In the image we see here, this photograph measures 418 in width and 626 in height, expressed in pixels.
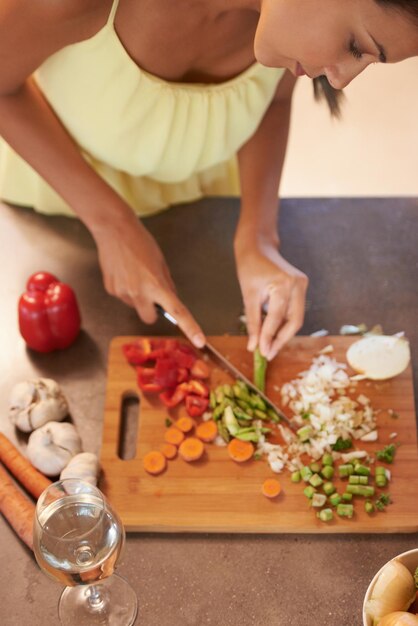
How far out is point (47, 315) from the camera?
1.75m

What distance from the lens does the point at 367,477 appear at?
61.2 inches

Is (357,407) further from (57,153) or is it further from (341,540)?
(57,153)

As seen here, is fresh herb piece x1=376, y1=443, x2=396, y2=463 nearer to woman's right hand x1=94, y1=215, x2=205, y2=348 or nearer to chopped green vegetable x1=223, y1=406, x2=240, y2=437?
chopped green vegetable x1=223, y1=406, x2=240, y2=437

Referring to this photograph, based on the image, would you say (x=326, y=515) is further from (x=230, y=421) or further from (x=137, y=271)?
(x=137, y=271)

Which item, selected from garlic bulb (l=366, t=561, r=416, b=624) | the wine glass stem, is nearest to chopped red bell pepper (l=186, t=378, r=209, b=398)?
the wine glass stem

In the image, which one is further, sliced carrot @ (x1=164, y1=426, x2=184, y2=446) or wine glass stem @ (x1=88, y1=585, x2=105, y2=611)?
sliced carrot @ (x1=164, y1=426, x2=184, y2=446)

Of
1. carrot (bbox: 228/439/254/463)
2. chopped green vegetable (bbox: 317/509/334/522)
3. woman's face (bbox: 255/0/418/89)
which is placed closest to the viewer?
woman's face (bbox: 255/0/418/89)

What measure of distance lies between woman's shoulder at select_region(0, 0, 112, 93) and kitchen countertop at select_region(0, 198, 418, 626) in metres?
0.53

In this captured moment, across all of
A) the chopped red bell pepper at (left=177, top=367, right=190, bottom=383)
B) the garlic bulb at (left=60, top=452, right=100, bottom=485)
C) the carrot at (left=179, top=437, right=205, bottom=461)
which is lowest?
the carrot at (left=179, top=437, right=205, bottom=461)

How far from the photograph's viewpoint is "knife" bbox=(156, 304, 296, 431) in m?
1.67

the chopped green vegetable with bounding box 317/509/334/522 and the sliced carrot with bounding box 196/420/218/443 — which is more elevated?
the sliced carrot with bounding box 196/420/218/443

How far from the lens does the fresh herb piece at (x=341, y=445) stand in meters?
1.60

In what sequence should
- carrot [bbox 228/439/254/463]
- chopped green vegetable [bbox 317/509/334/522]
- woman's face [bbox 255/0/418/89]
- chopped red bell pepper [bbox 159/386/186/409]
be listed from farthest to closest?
1. chopped red bell pepper [bbox 159/386/186/409]
2. carrot [bbox 228/439/254/463]
3. chopped green vegetable [bbox 317/509/334/522]
4. woman's face [bbox 255/0/418/89]

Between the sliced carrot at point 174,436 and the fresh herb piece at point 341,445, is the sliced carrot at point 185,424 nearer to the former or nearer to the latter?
the sliced carrot at point 174,436
